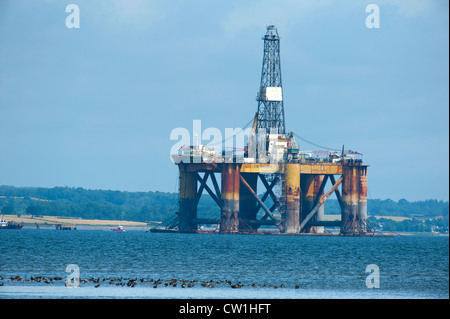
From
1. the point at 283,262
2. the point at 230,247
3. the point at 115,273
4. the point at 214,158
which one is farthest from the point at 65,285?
the point at 214,158

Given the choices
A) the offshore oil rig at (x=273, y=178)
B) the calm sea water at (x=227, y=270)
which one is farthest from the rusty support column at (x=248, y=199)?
the calm sea water at (x=227, y=270)

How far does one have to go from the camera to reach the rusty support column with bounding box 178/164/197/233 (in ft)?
462

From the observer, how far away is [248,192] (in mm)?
144875

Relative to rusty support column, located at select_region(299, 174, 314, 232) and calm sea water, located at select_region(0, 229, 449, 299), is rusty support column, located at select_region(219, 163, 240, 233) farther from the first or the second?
calm sea water, located at select_region(0, 229, 449, 299)

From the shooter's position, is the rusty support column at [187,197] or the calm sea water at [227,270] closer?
the calm sea water at [227,270]

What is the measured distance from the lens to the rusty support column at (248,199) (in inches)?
5689

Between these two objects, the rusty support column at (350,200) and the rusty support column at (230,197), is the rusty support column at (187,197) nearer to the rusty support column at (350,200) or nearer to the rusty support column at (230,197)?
the rusty support column at (230,197)

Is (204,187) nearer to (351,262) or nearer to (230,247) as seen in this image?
(230,247)

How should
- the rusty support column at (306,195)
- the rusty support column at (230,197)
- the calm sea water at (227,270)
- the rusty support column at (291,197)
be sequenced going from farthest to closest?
1. the rusty support column at (306,195)
2. the rusty support column at (230,197)
3. the rusty support column at (291,197)
4. the calm sea water at (227,270)

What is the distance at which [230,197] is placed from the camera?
13562 cm

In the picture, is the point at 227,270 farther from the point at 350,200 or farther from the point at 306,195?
the point at 306,195

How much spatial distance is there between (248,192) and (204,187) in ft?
21.5

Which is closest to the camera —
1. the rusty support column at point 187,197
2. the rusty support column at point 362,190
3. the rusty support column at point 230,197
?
→ the rusty support column at point 230,197

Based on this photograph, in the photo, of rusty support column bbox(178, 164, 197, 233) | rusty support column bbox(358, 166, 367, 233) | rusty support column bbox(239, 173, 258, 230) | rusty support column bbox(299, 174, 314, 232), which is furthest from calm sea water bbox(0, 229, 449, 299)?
rusty support column bbox(239, 173, 258, 230)
